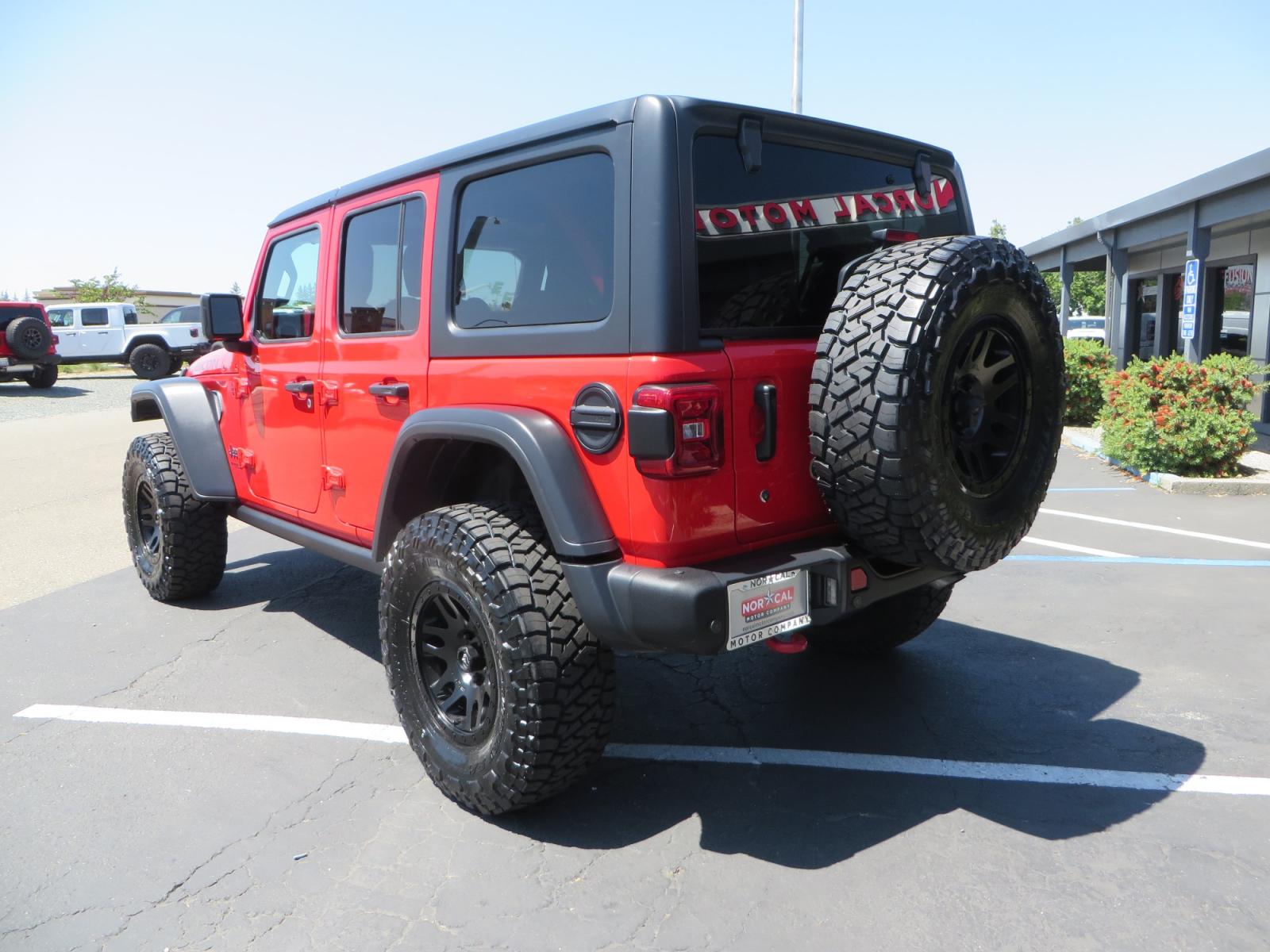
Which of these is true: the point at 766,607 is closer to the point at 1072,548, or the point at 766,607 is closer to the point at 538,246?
the point at 538,246

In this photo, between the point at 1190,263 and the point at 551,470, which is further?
the point at 1190,263

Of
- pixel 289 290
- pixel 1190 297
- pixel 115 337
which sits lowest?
pixel 289 290

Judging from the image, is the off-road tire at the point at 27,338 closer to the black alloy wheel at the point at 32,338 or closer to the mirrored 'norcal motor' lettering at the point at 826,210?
the black alloy wheel at the point at 32,338

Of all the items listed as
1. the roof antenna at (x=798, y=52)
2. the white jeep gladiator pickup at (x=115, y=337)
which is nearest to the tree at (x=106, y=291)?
the white jeep gladiator pickup at (x=115, y=337)

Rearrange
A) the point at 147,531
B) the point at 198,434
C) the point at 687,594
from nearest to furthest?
the point at 687,594, the point at 198,434, the point at 147,531

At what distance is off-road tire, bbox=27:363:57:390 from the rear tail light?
23968 millimetres

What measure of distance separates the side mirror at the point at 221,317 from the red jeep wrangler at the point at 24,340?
20531 mm

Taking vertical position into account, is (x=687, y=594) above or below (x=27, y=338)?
below

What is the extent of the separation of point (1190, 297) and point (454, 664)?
1257cm

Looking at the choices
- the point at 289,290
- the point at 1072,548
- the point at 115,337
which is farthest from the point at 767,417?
the point at 115,337

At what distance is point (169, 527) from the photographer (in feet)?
16.7

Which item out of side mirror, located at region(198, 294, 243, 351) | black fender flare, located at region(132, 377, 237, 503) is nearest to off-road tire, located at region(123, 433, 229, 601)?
black fender flare, located at region(132, 377, 237, 503)

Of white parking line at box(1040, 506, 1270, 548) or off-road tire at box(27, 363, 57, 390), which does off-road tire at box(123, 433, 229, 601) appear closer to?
white parking line at box(1040, 506, 1270, 548)

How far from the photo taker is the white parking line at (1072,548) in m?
6.18
